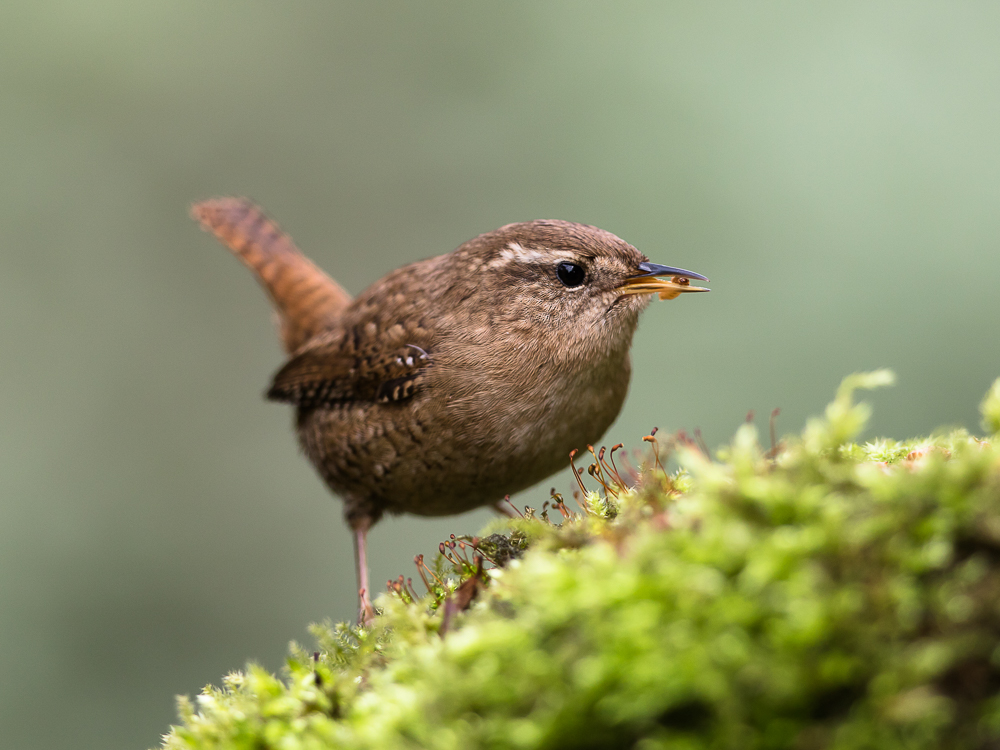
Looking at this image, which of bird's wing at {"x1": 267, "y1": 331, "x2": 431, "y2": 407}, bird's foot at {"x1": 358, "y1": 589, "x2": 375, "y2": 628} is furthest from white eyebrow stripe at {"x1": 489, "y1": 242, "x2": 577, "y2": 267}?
bird's foot at {"x1": 358, "y1": 589, "x2": 375, "y2": 628}

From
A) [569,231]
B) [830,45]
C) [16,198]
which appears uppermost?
[830,45]

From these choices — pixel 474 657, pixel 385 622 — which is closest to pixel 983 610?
pixel 474 657

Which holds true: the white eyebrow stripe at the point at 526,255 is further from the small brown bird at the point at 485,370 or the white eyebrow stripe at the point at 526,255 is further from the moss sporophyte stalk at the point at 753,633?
the moss sporophyte stalk at the point at 753,633

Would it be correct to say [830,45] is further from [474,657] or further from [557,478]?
[474,657]

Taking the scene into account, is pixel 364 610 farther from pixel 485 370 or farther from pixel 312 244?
pixel 312 244

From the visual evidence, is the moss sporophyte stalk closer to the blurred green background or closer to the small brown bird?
the small brown bird
